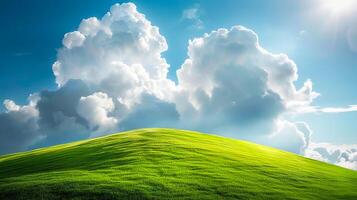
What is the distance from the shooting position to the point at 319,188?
31.8 metres

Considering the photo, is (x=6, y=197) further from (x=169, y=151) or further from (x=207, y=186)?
(x=169, y=151)

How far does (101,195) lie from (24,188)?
6840 millimetres

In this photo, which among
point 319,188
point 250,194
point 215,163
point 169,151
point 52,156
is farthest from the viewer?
point 52,156

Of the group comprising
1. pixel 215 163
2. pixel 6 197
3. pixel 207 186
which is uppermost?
pixel 215 163

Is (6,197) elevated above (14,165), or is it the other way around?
(14,165)

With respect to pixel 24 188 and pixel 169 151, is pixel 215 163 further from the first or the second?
pixel 24 188

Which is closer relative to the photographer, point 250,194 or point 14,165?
point 250,194

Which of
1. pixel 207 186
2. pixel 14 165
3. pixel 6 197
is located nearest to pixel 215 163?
pixel 207 186

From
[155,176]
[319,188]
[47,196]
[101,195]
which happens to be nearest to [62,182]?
[47,196]

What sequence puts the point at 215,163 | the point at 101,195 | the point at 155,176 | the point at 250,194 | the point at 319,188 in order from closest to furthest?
the point at 101,195 < the point at 250,194 < the point at 155,176 < the point at 319,188 < the point at 215,163

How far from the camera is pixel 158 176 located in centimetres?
2977

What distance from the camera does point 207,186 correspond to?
A: 90.2 feet

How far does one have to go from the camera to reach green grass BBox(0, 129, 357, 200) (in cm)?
2594

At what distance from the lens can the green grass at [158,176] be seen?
25.9 metres
